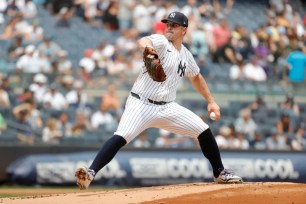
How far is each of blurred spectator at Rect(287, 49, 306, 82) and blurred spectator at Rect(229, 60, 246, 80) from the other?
988 millimetres

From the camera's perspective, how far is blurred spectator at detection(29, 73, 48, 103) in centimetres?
1470

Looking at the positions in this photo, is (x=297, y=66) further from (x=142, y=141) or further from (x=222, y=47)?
(x=142, y=141)

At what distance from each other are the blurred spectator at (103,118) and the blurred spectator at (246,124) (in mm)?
2515

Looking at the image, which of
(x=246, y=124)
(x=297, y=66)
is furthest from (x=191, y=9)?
(x=246, y=124)

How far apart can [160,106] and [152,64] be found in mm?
662

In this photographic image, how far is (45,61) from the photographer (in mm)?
15586

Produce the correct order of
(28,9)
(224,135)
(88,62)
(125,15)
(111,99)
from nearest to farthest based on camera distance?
(111,99), (224,135), (88,62), (28,9), (125,15)

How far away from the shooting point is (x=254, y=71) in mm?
17391

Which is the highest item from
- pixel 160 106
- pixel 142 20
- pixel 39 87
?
pixel 142 20

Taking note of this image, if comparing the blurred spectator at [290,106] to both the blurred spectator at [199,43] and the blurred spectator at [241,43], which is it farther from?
the blurred spectator at [199,43]

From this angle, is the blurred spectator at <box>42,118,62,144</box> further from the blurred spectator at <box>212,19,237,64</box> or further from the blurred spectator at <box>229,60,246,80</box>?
the blurred spectator at <box>212,19,237,64</box>

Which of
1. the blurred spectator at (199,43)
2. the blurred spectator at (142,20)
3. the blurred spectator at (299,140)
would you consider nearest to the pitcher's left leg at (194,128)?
the blurred spectator at (299,140)

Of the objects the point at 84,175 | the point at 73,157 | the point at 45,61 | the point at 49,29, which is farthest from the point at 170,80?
the point at 49,29

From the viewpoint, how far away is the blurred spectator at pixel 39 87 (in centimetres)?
1470
